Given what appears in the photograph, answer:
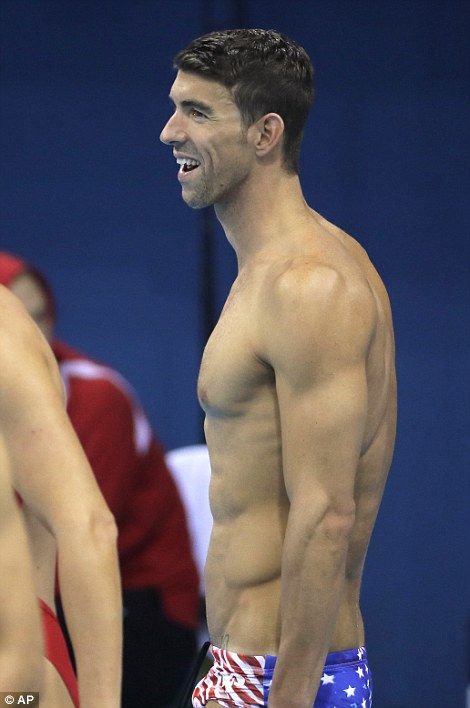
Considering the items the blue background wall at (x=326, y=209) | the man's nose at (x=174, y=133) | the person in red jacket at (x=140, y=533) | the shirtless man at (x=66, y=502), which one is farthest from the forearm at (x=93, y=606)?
the blue background wall at (x=326, y=209)

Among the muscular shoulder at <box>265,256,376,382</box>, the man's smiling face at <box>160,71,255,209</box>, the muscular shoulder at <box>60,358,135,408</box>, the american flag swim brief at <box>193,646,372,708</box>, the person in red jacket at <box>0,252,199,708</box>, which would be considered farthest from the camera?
the muscular shoulder at <box>60,358,135,408</box>

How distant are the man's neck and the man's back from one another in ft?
0.09

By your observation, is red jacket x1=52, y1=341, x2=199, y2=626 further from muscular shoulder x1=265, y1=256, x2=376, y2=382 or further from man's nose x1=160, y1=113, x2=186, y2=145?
muscular shoulder x1=265, y1=256, x2=376, y2=382

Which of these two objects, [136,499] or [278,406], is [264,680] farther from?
[136,499]

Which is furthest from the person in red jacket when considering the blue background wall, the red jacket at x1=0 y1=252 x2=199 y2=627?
the blue background wall

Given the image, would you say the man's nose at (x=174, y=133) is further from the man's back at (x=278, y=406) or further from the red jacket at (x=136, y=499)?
the red jacket at (x=136, y=499)

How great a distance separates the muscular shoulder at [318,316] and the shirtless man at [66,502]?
505mm

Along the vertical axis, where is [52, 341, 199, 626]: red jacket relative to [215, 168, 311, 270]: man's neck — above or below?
below

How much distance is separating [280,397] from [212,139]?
0.46m

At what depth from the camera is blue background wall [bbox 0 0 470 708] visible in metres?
3.57

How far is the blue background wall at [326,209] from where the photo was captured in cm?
357

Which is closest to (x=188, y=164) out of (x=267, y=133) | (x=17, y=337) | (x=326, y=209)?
(x=267, y=133)

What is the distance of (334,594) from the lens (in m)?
1.93

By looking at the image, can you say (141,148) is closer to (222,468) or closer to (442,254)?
(442,254)
